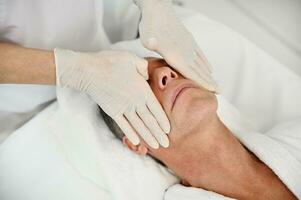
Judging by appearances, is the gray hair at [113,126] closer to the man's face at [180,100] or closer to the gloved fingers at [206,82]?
the man's face at [180,100]

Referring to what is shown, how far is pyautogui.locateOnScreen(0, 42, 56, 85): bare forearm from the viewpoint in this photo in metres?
1.21

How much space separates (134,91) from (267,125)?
0.68 metres

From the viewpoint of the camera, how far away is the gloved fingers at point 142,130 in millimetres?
1284

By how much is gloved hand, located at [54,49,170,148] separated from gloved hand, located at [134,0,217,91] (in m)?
0.14

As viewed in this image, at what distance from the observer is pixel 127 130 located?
1276mm

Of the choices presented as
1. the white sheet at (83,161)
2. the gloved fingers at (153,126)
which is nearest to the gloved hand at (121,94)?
the gloved fingers at (153,126)

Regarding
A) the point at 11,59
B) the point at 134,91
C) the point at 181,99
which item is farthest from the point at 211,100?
the point at 11,59

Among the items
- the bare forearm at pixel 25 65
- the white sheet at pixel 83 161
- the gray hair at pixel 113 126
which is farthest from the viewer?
the gray hair at pixel 113 126

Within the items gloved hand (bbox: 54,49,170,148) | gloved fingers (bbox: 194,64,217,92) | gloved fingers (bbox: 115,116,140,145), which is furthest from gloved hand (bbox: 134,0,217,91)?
gloved fingers (bbox: 115,116,140,145)

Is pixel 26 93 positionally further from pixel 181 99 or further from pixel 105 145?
pixel 181 99

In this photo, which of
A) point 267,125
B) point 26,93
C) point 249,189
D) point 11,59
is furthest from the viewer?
point 267,125

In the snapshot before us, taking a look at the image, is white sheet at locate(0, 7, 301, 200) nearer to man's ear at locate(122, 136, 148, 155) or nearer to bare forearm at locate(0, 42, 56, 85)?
man's ear at locate(122, 136, 148, 155)

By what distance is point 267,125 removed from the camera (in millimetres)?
1711

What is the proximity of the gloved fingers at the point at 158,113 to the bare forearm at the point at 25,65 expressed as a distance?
0.30m
